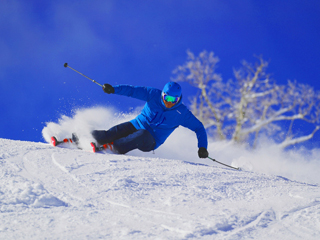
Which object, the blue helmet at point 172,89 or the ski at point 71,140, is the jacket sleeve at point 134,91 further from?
the ski at point 71,140

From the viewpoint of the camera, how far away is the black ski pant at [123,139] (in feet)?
11.9

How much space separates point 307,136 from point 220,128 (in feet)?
11.0

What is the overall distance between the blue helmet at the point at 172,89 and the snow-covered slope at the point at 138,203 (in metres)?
1.22

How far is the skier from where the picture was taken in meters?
3.66

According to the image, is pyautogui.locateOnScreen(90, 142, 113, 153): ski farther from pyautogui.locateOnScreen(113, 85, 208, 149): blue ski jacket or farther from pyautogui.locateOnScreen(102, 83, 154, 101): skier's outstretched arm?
pyautogui.locateOnScreen(102, 83, 154, 101): skier's outstretched arm

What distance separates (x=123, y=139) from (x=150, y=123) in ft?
1.69

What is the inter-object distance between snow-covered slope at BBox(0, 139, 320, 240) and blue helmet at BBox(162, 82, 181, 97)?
48.0 inches

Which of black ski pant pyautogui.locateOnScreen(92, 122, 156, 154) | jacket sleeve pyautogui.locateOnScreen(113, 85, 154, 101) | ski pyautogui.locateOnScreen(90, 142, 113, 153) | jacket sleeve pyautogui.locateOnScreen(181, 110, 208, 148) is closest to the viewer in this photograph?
ski pyautogui.locateOnScreen(90, 142, 113, 153)

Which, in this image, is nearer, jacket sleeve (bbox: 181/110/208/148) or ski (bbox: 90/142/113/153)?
ski (bbox: 90/142/113/153)

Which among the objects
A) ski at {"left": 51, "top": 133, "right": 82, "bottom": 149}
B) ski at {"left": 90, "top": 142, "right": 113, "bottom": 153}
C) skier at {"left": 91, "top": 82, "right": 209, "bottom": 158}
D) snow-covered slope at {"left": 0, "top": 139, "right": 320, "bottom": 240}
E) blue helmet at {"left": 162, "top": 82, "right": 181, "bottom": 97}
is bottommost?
snow-covered slope at {"left": 0, "top": 139, "right": 320, "bottom": 240}

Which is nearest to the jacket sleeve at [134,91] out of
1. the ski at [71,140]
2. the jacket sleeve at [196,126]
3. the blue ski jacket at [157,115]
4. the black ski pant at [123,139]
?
the blue ski jacket at [157,115]

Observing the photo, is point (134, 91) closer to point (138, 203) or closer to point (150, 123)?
point (150, 123)

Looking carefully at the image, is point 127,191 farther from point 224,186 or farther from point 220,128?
point 220,128

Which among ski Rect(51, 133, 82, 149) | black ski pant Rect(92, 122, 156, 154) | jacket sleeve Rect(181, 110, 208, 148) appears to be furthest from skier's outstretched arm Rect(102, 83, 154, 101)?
ski Rect(51, 133, 82, 149)
